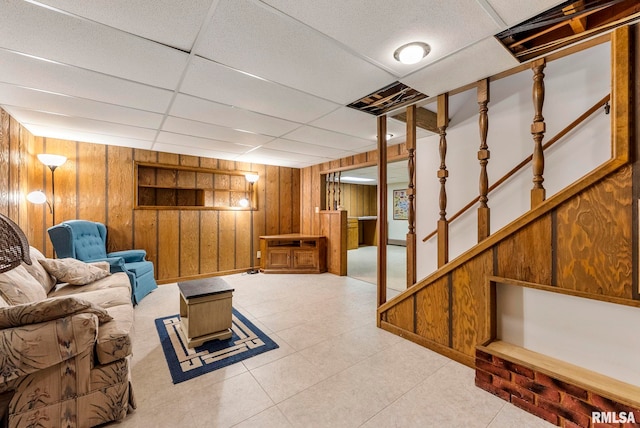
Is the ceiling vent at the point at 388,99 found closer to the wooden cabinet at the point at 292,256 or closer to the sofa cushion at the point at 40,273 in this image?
the wooden cabinet at the point at 292,256

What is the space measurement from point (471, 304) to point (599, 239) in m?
0.91

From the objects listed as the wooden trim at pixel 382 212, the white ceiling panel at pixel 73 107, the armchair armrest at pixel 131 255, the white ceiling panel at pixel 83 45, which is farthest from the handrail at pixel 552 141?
the armchair armrest at pixel 131 255

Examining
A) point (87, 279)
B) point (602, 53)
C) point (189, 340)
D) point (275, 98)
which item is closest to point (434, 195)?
point (602, 53)

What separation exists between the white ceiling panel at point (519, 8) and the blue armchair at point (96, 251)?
170 inches

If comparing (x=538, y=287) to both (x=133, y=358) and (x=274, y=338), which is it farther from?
(x=133, y=358)

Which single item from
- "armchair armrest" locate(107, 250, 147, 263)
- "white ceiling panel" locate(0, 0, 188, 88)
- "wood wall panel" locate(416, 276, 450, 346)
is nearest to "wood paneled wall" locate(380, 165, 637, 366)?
"wood wall panel" locate(416, 276, 450, 346)

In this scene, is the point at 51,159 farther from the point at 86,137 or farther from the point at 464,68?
the point at 464,68

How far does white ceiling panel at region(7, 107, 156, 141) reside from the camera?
9.27 feet

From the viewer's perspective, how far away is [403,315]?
8.54 feet

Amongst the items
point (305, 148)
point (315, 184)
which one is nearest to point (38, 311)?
point (305, 148)

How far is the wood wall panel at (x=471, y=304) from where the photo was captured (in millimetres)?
2023

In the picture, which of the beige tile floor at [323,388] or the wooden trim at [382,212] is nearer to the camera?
the beige tile floor at [323,388]

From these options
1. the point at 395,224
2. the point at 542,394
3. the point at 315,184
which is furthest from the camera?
the point at 395,224

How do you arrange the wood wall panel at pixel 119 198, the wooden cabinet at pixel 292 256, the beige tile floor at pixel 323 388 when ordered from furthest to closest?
the wooden cabinet at pixel 292 256 < the wood wall panel at pixel 119 198 < the beige tile floor at pixel 323 388
